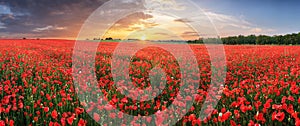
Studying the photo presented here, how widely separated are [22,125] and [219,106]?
379 centimetres

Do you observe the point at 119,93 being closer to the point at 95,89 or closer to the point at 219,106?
the point at 95,89

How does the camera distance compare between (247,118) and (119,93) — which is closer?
(247,118)

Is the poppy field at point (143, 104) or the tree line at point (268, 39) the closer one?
the poppy field at point (143, 104)

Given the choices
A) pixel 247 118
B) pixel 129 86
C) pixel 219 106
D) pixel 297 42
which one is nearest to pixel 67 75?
pixel 129 86

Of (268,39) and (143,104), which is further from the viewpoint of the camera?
(268,39)

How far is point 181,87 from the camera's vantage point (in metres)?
6.98

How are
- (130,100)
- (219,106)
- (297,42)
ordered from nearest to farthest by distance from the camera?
1. (219,106)
2. (130,100)
3. (297,42)

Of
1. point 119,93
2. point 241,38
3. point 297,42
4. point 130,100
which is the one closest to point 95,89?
point 119,93

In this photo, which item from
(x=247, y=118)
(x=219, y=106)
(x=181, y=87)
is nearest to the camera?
(x=247, y=118)

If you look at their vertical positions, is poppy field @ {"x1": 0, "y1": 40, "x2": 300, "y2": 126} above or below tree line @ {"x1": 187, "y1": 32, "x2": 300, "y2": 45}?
below

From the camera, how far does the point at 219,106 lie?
5.37m

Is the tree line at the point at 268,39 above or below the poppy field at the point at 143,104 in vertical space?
above

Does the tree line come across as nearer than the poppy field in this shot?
No

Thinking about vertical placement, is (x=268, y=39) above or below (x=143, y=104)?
above
